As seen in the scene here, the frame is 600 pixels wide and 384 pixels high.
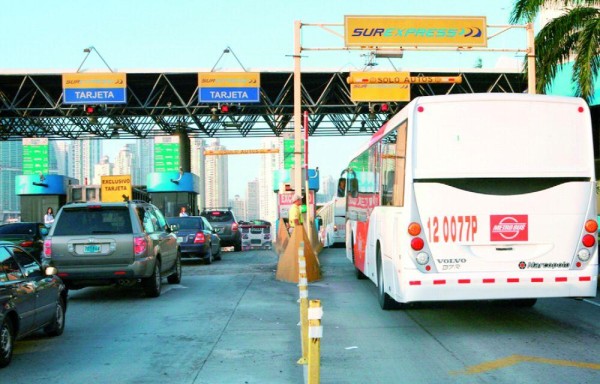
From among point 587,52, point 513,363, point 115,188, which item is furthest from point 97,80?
point 513,363

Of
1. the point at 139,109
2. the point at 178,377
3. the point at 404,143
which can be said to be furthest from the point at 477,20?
the point at 139,109

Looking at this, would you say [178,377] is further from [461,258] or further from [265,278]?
[265,278]

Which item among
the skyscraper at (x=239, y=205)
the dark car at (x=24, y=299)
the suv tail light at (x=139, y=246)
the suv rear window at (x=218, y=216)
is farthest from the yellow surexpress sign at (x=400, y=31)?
the skyscraper at (x=239, y=205)

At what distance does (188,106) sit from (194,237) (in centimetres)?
1774

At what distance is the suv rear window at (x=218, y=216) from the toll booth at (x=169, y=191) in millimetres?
9544

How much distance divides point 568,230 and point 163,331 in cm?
533

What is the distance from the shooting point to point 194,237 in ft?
68.0

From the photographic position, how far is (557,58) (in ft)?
60.6

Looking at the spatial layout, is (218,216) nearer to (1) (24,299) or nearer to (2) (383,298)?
(2) (383,298)

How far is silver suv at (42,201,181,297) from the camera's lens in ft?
40.1

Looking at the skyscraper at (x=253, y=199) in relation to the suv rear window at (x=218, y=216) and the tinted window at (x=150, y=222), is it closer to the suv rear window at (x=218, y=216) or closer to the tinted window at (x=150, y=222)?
the suv rear window at (x=218, y=216)

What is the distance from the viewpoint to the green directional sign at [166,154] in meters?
40.6

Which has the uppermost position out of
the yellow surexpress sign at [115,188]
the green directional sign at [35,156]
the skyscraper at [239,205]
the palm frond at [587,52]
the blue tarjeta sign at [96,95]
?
the blue tarjeta sign at [96,95]

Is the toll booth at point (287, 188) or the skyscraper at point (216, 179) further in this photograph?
the skyscraper at point (216, 179)
